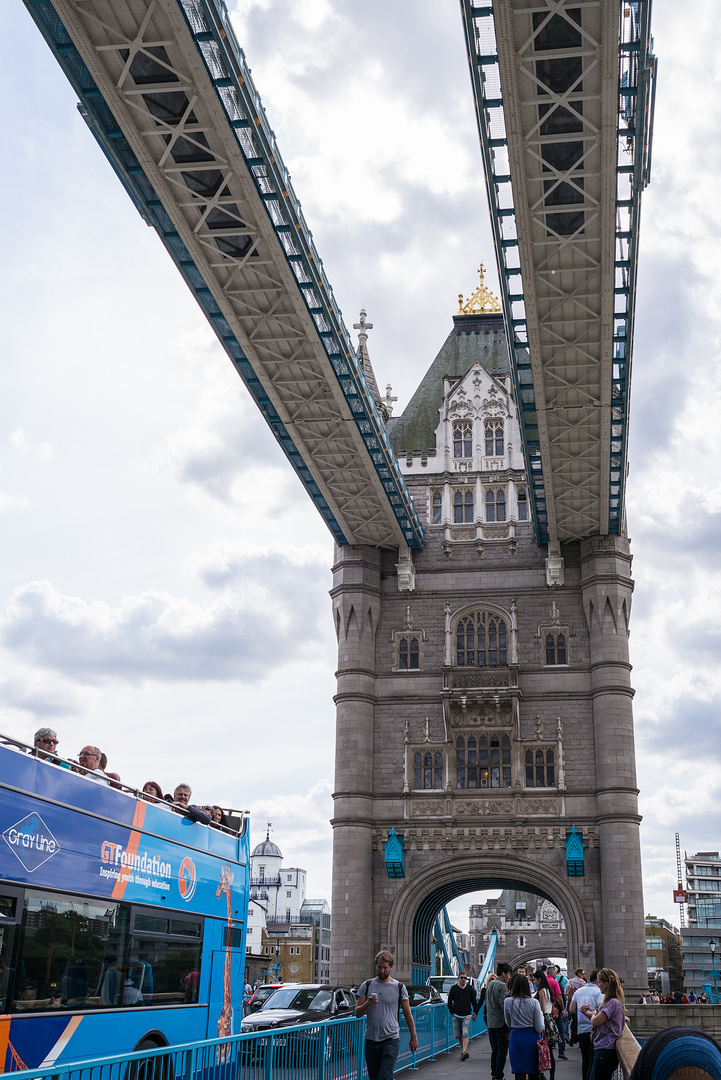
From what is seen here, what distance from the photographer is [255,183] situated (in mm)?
23344

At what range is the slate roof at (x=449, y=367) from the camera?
44.2 meters

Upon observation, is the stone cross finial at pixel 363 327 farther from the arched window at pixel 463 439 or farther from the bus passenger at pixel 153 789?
the bus passenger at pixel 153 789

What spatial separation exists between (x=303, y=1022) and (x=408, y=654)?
21.5 m

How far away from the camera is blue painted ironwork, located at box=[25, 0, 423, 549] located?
2020 centimetres

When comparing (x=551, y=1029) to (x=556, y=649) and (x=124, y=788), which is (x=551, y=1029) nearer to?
(x=124, y=788)

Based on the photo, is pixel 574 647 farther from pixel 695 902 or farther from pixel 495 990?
pixel 695 902

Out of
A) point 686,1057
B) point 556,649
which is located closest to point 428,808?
point 556,649

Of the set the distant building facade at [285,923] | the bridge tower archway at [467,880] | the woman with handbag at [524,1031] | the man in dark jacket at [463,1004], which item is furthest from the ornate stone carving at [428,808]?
the distant building facade at [285,923]

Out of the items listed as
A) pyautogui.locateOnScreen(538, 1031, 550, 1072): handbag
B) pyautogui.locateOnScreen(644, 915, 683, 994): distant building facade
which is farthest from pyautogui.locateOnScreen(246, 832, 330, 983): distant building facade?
pyautogui.locateOnScreen(538, 1031, 550, 1072): handbag

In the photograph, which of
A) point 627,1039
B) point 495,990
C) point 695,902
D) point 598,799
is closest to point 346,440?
point 598,799

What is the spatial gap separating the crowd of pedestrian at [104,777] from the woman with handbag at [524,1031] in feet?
16.1

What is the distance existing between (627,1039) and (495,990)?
10.7 meters

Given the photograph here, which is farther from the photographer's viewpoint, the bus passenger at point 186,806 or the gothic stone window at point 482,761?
the gothic stone window at point 482,761

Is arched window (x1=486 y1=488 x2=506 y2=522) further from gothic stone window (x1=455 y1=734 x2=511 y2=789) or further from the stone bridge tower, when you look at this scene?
gothic stone window (x1=455 y1=734 x2=511 y2=789)
